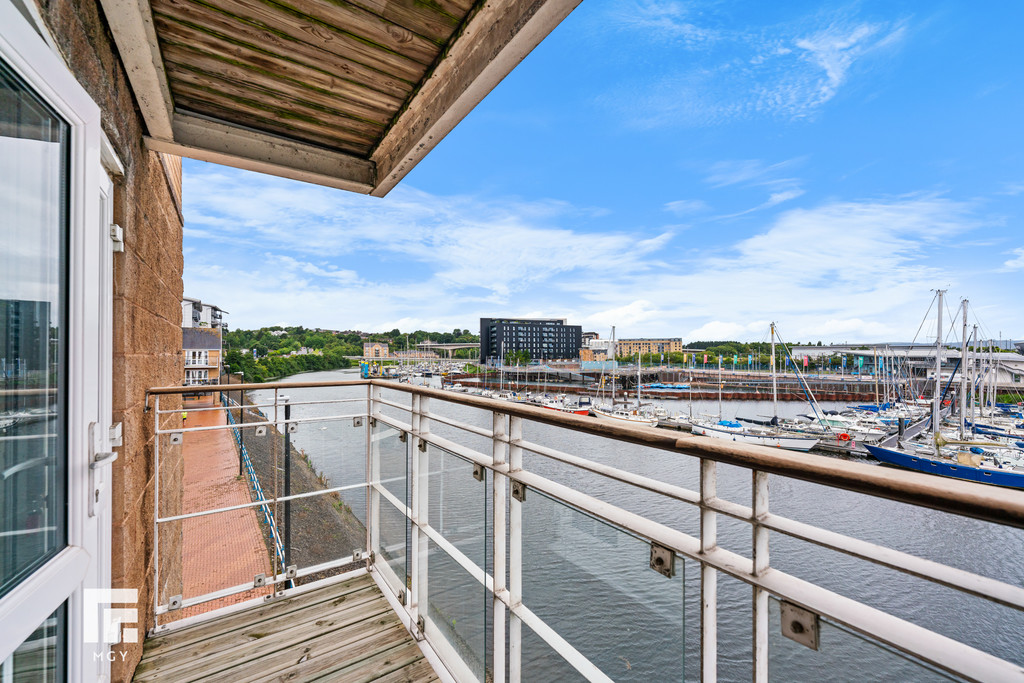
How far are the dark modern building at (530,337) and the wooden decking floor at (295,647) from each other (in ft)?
108

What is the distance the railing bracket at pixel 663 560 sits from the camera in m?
0.83

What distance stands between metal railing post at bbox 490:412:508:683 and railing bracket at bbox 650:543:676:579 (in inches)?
23.5

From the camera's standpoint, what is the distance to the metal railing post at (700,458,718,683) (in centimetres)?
75

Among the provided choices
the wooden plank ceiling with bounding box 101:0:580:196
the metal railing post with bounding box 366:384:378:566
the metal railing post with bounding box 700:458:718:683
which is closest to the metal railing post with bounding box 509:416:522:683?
the metal railing post with bounding box 700:458:718:683

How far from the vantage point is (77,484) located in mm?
966

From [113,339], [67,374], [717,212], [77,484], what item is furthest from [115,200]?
[717,212]

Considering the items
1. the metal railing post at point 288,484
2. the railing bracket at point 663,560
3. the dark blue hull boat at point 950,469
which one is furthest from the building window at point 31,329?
the dark blue hull boat at point 950,469

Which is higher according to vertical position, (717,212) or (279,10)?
(717,212)

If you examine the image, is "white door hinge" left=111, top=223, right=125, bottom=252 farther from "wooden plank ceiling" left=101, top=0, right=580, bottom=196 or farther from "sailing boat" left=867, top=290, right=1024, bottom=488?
"sailing boat" left=867, top=290, right=1024, bottom=488

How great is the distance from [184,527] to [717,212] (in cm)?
5300

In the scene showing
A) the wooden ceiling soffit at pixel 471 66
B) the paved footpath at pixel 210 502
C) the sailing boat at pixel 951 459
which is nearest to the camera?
the wooden ceiling soffit at pixel 471 66

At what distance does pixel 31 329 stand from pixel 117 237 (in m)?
0.94

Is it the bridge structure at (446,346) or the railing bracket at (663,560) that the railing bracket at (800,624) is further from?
the bridge structure at (446,346)

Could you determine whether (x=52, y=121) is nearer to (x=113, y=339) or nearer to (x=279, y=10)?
(x=279, y=10)
